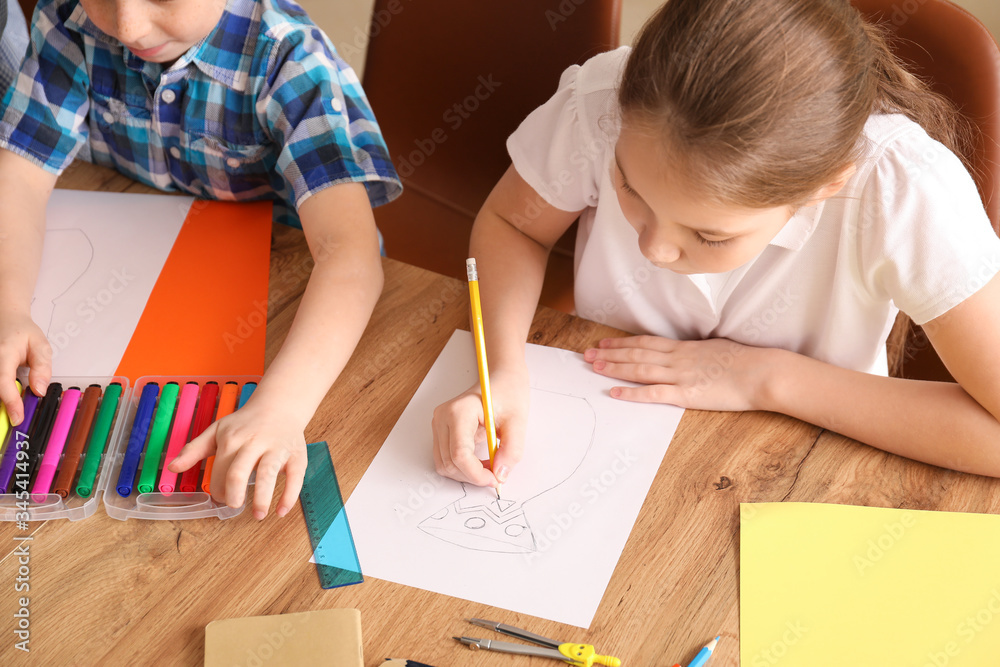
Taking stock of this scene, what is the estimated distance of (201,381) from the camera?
0.78 m

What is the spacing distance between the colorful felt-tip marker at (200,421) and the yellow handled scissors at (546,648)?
11.3 inches

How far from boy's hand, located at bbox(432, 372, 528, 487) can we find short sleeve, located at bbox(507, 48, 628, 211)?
30cm

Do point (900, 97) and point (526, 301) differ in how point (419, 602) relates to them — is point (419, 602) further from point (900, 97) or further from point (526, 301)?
point (900, 97)

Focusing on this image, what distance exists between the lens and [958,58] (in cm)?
87

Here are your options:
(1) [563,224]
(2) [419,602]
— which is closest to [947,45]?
(1) [563,224]

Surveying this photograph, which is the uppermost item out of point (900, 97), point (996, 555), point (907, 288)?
point (900, 97)

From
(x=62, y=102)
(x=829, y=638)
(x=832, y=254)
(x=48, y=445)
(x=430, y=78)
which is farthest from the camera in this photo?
(x=430, y=78)

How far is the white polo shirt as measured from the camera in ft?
2.42

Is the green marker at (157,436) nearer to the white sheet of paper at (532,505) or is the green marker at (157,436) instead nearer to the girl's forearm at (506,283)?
the white sheet of paper at (532,505)

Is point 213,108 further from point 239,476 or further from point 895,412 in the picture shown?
point 895,412

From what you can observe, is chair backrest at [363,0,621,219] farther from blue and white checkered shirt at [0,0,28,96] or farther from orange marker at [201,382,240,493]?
orange marker at [201,382,240,493]

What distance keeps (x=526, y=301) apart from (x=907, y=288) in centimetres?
41

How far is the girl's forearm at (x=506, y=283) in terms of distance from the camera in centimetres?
82

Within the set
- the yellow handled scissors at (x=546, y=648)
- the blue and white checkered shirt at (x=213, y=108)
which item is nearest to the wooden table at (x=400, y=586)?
the yellow handled scissors at (x=546, y=648)
